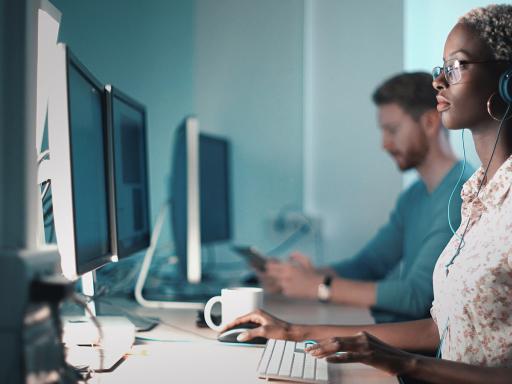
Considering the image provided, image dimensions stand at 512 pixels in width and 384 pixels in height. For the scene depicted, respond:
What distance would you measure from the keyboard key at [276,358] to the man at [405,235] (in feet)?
1.83

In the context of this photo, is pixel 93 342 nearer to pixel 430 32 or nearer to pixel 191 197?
pixel 191 197

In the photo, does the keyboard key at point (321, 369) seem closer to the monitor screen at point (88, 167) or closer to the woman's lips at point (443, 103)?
the monitor screen at point (88, 167)

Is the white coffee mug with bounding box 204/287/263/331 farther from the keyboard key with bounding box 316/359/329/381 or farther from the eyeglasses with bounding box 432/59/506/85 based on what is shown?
the eyeglasses with bounding box 432/59/506/85

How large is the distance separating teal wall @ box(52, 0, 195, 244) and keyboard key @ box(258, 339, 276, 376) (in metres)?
1.32

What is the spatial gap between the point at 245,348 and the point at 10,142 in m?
0.65

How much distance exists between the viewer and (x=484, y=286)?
1.03 metres

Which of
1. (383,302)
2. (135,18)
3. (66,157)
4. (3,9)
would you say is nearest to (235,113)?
(135,18)

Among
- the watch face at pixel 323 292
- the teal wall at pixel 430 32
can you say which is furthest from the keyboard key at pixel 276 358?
the watch face at pixel 323 292

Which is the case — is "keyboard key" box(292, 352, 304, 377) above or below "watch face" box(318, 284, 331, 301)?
above

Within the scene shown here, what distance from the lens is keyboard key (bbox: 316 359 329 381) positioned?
3.10 ft

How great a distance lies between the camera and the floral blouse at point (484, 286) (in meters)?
1.02

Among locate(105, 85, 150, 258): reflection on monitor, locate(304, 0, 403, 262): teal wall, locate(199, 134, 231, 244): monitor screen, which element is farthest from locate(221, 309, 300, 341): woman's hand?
locate(304, 0, 403, 262): teal wall

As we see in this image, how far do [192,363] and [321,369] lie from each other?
23 centimetres

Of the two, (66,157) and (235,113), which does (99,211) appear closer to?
(66,157)
